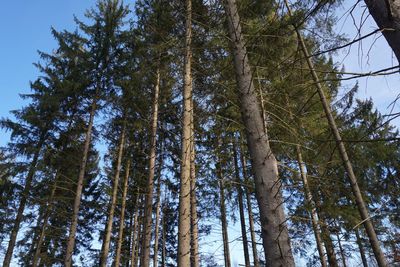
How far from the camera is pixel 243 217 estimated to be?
43.4 ft

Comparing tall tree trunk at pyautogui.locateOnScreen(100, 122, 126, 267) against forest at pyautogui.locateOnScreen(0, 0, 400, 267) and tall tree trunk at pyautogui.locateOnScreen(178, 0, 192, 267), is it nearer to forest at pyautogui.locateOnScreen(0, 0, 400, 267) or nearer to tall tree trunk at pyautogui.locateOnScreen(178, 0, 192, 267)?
forest at pyautogui.locateOnScreen(0, 0, 400, 267)

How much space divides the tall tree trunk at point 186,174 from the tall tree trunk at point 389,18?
13.9ft

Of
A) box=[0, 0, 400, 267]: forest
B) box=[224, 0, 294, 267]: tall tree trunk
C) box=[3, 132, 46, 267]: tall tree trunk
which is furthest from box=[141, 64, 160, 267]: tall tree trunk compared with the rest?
box=[224, 0, 294, 267]: tall tree trunk

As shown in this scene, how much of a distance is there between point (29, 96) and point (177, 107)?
835 centimetres

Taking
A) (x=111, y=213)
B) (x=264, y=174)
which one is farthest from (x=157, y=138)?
(x=264, y=174)

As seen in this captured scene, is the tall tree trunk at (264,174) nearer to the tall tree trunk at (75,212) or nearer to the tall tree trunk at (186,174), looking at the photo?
the tall tree trunk at (186,174)

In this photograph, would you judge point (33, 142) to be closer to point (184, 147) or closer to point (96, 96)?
point (96, 96)

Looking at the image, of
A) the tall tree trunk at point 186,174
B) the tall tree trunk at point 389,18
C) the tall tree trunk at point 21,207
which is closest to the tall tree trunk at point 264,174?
the tall tree trunk at point 389,18

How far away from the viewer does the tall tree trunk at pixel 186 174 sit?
621cm


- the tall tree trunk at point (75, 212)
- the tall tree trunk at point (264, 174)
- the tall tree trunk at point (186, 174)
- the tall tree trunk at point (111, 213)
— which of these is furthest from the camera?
the tall tree trunk at point (111, 213)

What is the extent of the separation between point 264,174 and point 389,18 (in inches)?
73.6

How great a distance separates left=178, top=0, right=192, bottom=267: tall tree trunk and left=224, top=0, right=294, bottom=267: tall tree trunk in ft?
7.38

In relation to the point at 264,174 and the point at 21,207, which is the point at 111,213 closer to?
the point at 21,207

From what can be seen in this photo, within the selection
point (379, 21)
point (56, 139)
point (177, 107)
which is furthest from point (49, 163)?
point (379, 21)
